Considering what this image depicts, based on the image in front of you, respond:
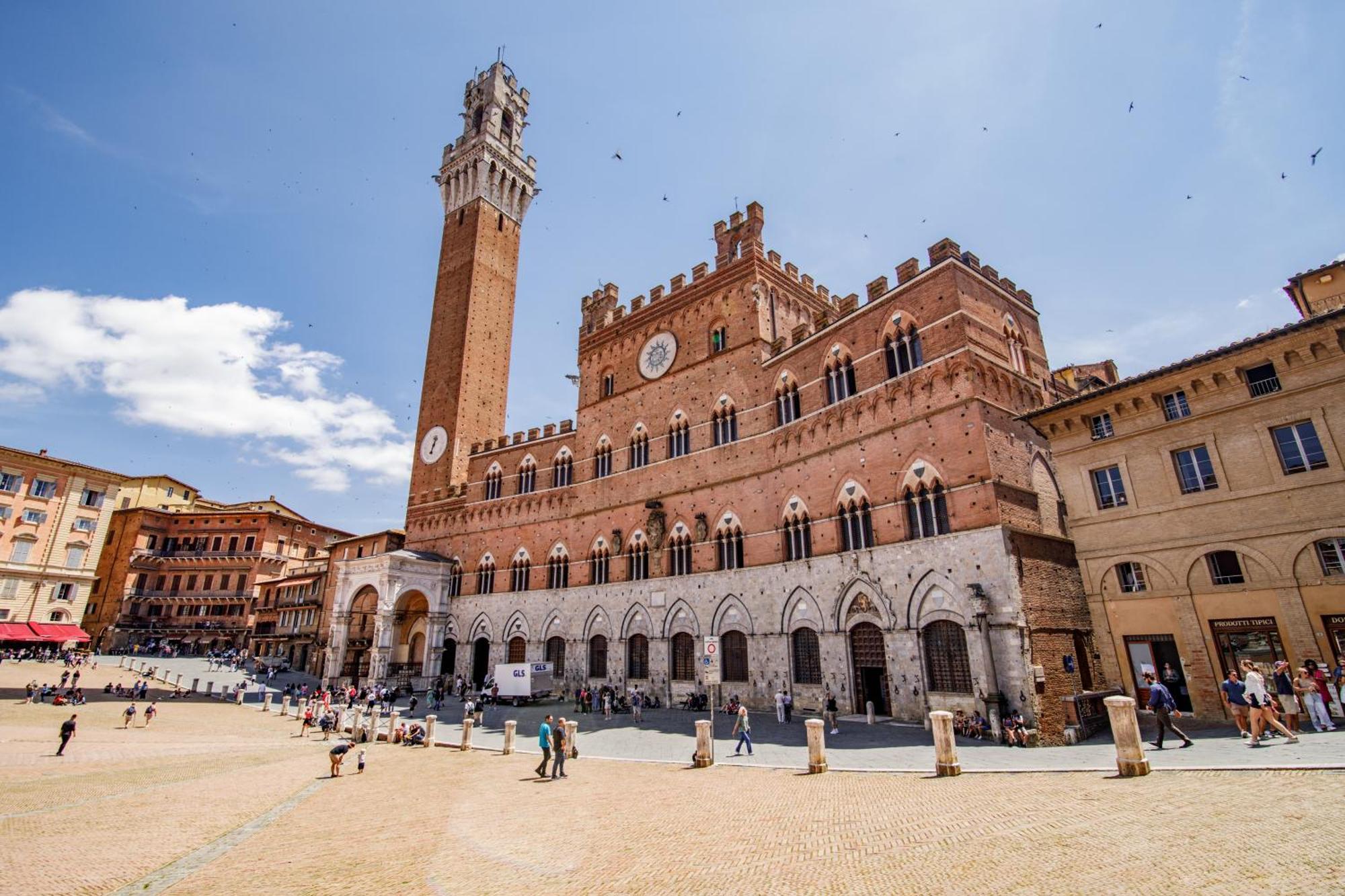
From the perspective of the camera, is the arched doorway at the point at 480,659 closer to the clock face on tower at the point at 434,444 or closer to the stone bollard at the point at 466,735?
the clock face on tower at the point at 434,444

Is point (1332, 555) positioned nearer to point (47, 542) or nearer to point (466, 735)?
point (466, 735)

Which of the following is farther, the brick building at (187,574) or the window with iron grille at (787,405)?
the brick building at (187,574)

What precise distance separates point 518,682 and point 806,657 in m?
14.3

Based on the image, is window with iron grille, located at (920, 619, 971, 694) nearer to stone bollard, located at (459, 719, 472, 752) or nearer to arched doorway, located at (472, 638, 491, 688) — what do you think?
stone bollard, located at (459, 719, 472, 752)

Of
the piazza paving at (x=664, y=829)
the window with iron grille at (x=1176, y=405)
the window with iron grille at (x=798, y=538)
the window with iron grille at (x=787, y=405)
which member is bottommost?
the piazza paving at (x=664, y=829)

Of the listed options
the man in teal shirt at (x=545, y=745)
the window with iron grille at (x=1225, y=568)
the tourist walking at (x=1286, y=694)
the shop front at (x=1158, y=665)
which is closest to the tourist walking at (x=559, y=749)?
the man in teal shirt at (x=545, y=745)

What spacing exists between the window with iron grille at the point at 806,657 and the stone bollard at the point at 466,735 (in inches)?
467

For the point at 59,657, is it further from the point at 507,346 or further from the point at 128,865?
the point at 128,865

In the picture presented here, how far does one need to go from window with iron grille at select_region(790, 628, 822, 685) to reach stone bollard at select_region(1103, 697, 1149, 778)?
12967mm

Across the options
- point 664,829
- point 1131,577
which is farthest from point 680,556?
point 664,829

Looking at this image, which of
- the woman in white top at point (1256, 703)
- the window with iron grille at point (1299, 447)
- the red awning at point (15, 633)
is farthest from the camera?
the red awning at point (15, 633)

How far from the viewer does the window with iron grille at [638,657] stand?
3011 centimetres

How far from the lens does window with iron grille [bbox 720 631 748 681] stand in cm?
2628

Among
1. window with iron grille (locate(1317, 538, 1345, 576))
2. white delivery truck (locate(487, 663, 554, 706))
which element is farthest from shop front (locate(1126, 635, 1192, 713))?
white delivery truck (locate(487, 663, 554, 706))
